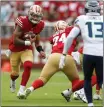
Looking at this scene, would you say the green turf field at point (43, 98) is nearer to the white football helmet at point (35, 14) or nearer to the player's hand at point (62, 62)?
the player's hand at point (62, 62)

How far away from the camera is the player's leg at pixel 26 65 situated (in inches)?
432

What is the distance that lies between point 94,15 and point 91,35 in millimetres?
332

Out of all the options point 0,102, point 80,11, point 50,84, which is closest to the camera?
point 0,102

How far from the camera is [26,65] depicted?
11.0 metres

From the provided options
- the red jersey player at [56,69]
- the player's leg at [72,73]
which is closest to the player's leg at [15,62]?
the red jersey player at [56,69]

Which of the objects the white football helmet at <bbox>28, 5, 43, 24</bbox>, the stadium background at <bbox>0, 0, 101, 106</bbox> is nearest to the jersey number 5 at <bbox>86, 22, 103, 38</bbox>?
the white football helmet at <bbox>28, 5, 43, 24</bbox>

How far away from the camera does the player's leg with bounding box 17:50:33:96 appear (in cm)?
1097

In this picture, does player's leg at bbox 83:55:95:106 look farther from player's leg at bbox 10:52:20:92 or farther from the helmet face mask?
player's leg at bbox 10:52:20:92

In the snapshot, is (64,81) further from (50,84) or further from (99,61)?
(99,61)

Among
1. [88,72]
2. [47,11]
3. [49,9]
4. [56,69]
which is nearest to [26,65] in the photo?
[56,69]

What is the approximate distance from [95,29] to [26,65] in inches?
83.9

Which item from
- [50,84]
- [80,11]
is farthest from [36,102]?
[80,11]

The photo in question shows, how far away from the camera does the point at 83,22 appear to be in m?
9.20

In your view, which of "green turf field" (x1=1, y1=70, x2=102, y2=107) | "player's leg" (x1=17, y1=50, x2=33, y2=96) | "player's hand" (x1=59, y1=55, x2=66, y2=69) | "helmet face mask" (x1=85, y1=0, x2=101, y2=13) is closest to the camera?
"helmet face mask" (x1=85, y1=0, x2=101, y2=13)
